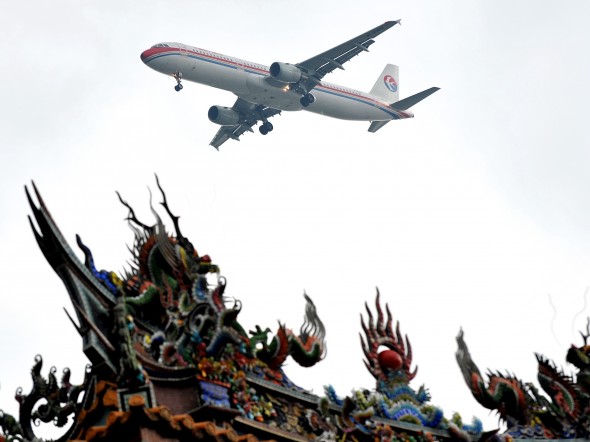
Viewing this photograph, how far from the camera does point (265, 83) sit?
94.1 metres

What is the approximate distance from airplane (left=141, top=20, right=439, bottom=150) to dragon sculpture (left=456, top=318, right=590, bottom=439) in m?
72.3

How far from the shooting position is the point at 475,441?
64.1 feet

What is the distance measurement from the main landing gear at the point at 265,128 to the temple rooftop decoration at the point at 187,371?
279 ft

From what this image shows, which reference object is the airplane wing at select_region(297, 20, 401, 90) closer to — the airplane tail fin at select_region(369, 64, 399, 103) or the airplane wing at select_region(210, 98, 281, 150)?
the airplane wing at select_region(210, 98, 281, 150)

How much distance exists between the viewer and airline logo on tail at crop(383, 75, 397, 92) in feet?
435

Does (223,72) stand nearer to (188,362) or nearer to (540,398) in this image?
(540,398)

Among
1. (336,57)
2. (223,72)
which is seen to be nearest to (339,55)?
(336,57)

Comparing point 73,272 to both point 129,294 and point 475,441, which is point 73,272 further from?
point 475,441

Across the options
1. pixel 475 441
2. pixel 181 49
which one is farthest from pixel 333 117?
pixel 475 441

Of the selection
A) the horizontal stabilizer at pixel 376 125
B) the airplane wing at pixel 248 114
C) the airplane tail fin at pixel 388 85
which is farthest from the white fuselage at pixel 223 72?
the airplane tail fin at pixel 388 85

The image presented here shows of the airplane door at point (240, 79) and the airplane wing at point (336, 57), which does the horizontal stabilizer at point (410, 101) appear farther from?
the airplane door at point (240, 79)

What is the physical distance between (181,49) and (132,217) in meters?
74.3

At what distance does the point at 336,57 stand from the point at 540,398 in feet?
257

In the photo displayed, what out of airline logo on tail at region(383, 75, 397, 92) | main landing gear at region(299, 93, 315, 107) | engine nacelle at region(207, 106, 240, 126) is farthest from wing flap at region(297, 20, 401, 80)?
airline logo on tail at region(383, 75, 397, 92)
